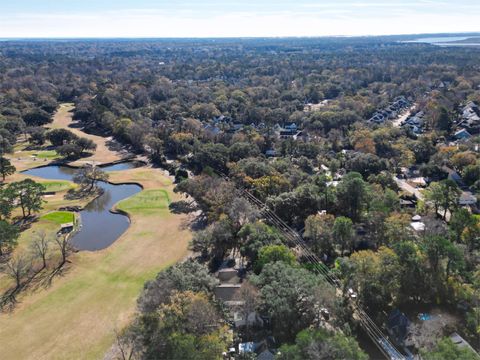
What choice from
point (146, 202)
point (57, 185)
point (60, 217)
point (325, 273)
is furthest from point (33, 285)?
point (57, 185)

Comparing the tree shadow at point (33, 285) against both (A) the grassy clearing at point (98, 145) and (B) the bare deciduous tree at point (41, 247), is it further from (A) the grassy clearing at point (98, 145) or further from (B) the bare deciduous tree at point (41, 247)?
(A) the grassy clearing at point (98, 145)

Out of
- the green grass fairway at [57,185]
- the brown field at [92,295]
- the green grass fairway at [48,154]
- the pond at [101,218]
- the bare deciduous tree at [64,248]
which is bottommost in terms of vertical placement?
the pond at [101,218]

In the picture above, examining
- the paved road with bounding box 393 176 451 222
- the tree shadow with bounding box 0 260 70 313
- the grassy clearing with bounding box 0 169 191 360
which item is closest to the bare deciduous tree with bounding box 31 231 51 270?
the tree shadow with bounding box 0 260 70 313

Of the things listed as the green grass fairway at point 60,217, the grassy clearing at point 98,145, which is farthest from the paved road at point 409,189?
the grassy clearing at point 98,145

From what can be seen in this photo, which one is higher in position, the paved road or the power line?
the power line

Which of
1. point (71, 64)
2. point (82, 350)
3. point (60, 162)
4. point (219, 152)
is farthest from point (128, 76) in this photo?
point (82, 350)

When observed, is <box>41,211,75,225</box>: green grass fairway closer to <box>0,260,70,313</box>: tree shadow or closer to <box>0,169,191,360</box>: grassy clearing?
<box>0,169,191,360</box>: grassy clearing

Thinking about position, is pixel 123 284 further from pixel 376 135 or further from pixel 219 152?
pixel 376 135
